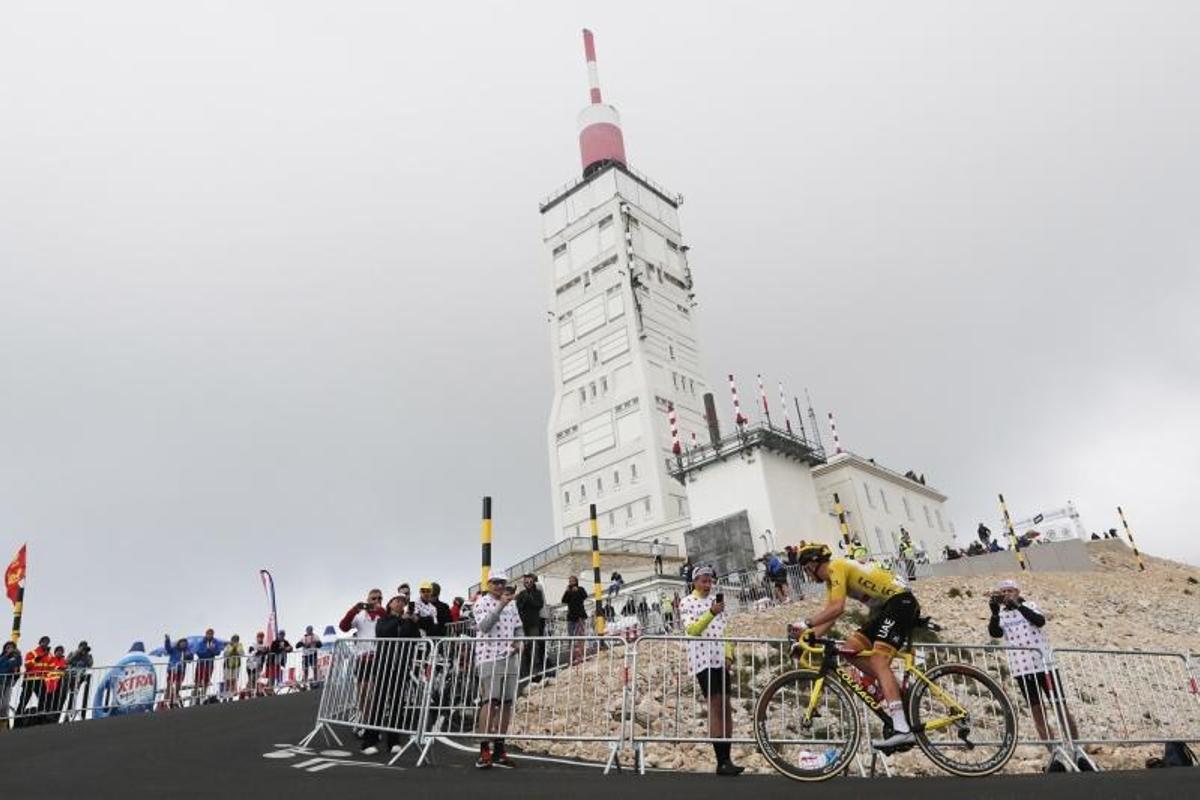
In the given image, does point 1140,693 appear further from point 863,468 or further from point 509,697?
point 863,468

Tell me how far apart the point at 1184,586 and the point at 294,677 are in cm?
3307

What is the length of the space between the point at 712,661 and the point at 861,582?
2070 mm

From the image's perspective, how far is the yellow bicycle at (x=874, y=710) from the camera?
664cm

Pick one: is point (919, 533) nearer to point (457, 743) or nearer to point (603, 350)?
point (603, 350)

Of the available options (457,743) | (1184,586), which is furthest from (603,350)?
(457,743)

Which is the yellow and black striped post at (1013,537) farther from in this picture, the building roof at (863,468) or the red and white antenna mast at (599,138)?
the red and white antenna mast at (599,138)

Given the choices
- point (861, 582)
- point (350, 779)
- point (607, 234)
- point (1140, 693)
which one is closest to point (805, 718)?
point (861, 582)

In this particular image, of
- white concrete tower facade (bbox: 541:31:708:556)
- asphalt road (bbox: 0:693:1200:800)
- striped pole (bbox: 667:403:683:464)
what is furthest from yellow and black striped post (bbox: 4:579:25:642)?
white concrete tower facade (bbox: 541:31:708:556)

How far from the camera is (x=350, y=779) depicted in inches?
292

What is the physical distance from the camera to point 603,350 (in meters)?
59.8

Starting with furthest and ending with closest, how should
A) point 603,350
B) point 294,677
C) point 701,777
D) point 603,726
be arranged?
1. point 603,350
2. point 294,677
3. point 603,726
4. point 701,777

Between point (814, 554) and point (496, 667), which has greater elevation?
point (814, 554)

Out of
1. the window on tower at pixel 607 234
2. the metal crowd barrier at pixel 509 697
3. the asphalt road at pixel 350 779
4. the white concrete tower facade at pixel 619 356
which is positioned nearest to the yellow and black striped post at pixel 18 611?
the asphalt road at pixel 350 779

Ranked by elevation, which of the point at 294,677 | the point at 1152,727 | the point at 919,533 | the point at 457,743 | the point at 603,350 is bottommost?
the point at 1152,727
